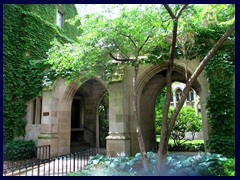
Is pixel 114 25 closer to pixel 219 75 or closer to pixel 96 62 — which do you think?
pixel 96 62

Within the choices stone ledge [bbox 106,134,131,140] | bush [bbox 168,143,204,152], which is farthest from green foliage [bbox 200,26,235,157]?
bush [bbox 168,143,204,152]

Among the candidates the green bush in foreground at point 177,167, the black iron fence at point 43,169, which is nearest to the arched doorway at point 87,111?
the black iron fence at point 43,169

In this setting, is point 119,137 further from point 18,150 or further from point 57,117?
point 18,150

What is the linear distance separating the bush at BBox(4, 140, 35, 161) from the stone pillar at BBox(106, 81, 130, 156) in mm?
3933

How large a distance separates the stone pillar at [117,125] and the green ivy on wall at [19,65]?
3.56m

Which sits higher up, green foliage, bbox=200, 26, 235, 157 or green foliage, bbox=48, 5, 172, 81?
green foliage, bbox=48, 5, 172, 81

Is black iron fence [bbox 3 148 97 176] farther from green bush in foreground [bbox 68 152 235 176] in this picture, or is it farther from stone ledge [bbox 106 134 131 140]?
stone ledge [bbox 106 134 131 140]

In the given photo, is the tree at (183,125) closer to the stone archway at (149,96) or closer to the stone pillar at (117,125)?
the stone archway at (149,96)

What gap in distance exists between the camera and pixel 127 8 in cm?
544

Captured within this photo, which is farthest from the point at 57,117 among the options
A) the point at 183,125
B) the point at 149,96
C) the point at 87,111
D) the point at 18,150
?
the point at 183,125

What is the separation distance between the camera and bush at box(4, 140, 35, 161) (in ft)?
28.7
